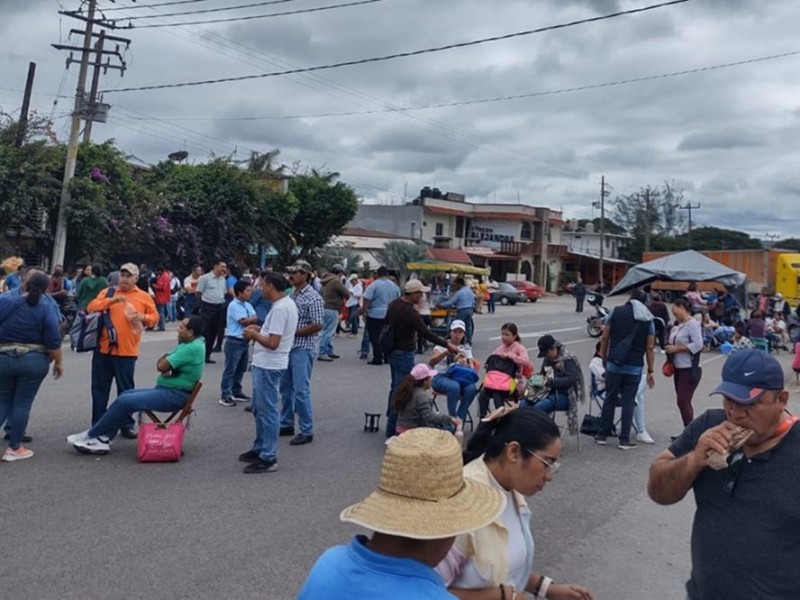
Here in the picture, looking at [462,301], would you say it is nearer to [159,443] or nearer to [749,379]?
[159,443]

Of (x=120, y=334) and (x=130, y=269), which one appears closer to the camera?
(x=120, y=334)

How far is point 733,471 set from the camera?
2711 millimetres

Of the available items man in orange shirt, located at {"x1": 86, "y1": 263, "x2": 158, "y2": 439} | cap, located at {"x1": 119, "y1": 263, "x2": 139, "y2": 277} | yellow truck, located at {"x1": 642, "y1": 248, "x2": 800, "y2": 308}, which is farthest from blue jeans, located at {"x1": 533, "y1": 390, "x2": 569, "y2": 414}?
yellow truck, located at {"x1": 642, "y1": 248, "x2": 800, "y2": 308}

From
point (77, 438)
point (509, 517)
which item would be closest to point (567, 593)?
point (509, 517)

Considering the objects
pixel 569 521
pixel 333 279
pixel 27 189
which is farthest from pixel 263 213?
pixel 569 521

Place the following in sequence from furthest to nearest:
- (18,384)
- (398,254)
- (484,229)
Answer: (484,229) → (398,254) → (18,384)

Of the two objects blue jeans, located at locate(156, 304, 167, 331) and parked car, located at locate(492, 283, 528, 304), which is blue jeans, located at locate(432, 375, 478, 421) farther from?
parked car, located at locate(492, 283, 528, 304)

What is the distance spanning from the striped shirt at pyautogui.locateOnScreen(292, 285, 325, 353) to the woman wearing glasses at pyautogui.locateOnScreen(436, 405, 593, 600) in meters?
4.91

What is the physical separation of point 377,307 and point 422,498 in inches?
501

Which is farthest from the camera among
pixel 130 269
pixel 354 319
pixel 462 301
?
pixel 354 319

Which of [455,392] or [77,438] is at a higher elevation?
[455,392]

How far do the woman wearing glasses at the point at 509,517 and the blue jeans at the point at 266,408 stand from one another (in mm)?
3944

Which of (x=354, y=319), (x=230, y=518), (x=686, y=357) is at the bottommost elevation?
(x=230, y=518)

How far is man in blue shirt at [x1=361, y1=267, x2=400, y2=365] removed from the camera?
14.5m
